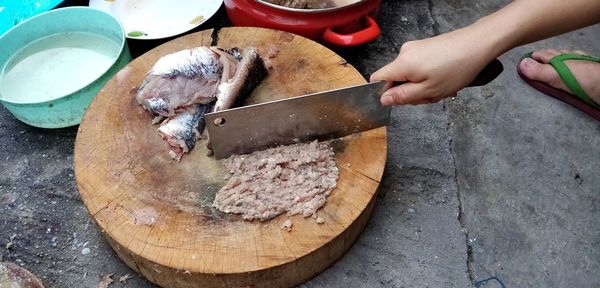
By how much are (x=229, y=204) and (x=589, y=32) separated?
9.72ft

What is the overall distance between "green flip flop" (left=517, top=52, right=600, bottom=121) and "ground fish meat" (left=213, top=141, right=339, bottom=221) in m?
1.71

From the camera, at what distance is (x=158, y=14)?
349 centimetres

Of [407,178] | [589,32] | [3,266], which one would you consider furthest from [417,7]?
[3,266]

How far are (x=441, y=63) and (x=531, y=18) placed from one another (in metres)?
0.41

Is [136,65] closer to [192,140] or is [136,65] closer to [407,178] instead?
[192,140]

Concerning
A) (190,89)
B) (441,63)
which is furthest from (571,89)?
(190,89)

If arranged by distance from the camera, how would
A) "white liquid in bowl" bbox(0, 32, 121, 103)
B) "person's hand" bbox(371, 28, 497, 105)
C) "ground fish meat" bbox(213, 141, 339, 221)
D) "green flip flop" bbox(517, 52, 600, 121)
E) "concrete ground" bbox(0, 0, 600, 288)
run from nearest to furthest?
"person's hand" bbox(371, 28, 497, 105) < "ground fish meat" bbox(213, 141, 339, 221) < "concrete ground" bbox(0, 0, 600, 288) < "white liquid in bowl" bbox(0, 32, 121, 103) < "green flip flop" bbox(517, 52, 600, 121)

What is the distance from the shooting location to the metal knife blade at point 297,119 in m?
2.23

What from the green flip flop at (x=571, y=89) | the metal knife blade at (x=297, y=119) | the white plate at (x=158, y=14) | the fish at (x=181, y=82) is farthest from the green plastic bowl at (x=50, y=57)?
the green flip flop at (x=571, y=89)

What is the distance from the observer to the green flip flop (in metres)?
3.17

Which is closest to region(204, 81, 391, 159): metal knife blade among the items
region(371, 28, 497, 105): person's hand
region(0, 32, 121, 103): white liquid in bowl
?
region(371, 28, 497, 105): person's hand

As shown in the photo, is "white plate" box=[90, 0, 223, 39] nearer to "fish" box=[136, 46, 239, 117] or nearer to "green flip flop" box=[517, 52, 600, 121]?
"fish" box=[136, 46, 239, 117]

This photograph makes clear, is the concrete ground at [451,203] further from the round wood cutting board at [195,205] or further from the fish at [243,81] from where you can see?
the fish at [243,81]

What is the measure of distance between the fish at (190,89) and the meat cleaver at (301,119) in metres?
0.19
